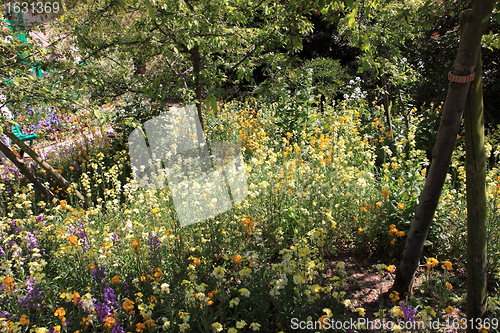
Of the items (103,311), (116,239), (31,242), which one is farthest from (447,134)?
(31,242)

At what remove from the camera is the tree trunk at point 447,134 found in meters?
2.04

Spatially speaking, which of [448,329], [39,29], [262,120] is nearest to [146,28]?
[39,29]

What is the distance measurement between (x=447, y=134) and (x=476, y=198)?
407 mm

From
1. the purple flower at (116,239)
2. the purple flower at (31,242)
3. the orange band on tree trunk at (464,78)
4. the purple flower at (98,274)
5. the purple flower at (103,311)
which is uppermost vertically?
the orange band on tree trunk at (464,78)

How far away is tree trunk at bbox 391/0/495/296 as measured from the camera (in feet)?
6.69

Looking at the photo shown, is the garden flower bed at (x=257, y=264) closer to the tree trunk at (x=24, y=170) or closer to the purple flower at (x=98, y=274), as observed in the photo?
the purple flower at (x=98, y=274)

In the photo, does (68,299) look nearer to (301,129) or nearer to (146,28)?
(146,28)

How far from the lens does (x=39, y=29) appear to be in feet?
14.3

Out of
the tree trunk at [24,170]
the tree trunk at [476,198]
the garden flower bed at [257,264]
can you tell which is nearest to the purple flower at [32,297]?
the garden flower bed at [257,264]

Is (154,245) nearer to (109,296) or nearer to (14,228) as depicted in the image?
(109,296)

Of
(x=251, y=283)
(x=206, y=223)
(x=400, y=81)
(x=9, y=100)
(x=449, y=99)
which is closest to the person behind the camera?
(x=449, y=99)

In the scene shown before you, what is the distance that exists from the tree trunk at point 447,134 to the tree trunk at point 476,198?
68mm

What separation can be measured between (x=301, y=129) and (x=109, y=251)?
3.94 m

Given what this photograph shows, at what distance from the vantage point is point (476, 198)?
7.27ft
